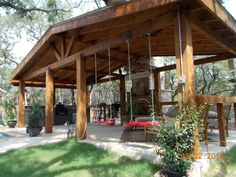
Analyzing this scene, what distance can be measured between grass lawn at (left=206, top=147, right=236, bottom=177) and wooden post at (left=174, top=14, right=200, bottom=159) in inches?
38.5

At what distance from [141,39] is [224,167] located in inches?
168

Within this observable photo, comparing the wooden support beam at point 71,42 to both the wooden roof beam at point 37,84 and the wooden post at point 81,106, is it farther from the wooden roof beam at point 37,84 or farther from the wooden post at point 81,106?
the wooden roof beam at point 37,84

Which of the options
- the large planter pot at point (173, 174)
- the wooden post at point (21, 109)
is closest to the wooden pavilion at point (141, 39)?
the wooden post at point (21, 109)

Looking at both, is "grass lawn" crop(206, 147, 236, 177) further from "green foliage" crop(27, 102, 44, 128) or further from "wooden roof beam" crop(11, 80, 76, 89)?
"wooden roof beam" crop(11, 80, 76, 89)

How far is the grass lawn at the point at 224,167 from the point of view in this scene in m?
3.63

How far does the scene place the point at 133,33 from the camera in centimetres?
534

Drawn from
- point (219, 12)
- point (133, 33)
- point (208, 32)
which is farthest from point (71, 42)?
point (219, 12)

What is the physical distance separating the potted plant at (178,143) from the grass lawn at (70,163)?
42 centimetres

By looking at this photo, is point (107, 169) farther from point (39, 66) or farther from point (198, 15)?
point (39, 66)

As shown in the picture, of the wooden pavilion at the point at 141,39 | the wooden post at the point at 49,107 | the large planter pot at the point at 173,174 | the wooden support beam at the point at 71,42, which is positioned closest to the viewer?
the large planter pot at the point at 173,174

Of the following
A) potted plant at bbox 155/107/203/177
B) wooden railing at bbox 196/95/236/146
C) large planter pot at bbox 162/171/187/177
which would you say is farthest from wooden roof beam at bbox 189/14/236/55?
large planter pot at bbox 162/171/187/177

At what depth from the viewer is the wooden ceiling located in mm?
4477

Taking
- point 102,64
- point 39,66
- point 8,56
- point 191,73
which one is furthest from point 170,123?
point 8,56

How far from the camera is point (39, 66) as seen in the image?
10273 millimetres
